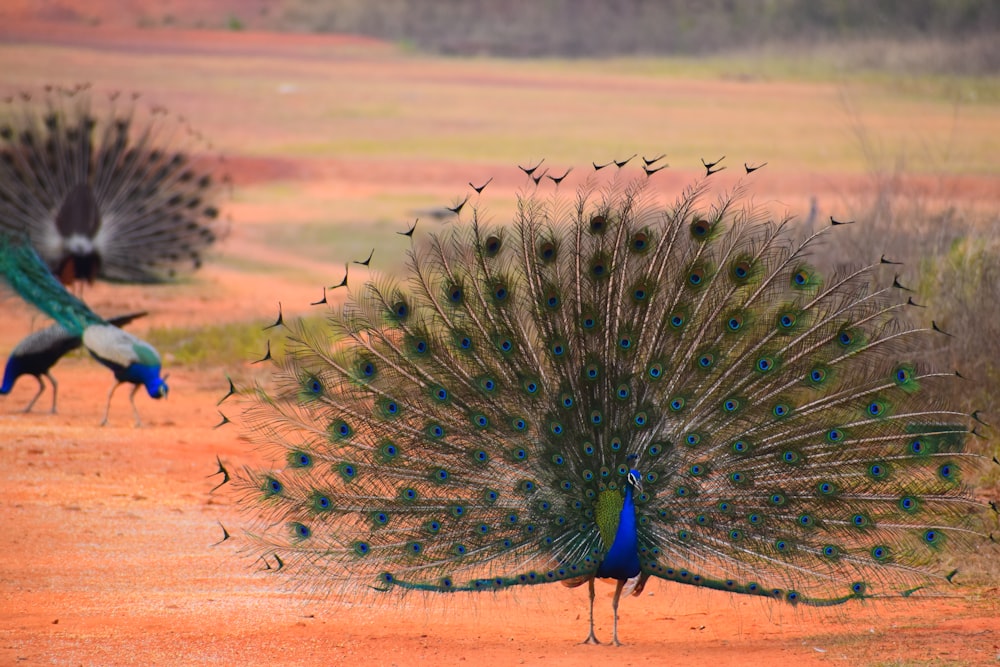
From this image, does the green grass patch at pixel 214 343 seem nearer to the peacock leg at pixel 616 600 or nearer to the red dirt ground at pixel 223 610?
the red dirt ground at pixel 223 610

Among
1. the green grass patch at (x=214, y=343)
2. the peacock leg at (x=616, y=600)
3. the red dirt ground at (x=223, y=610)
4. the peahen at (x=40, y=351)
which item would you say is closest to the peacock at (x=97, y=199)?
the green grass patch at (x=214, y=343)

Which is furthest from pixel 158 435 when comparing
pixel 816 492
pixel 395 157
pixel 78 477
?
pixel 395 157

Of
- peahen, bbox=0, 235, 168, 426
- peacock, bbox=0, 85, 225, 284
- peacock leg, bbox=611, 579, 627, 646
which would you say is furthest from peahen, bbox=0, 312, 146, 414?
peacock leg, bbox=611, 579, 627, 646

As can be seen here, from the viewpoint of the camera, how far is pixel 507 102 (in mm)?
43219

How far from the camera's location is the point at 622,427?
663 centimetres

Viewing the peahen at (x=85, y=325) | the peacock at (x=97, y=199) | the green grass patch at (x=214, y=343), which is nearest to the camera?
the peahen at (x=85, y=325)

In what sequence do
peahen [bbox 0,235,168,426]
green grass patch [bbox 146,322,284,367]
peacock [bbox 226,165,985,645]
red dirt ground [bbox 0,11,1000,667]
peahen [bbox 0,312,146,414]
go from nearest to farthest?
peacock [bbox 226,165,985,645], red dirt ground [bbox 0,11,1000,667], peahen [bbox 0,235,168,426], peahen [bbox 0,312,146,414], green grass patch [bbox 146,322,284,367]

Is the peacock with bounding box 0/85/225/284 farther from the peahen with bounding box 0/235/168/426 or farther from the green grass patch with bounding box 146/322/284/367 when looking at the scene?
the peahen with bounding box 0/235/168/426

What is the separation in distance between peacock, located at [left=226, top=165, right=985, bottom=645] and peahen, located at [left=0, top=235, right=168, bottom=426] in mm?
4500

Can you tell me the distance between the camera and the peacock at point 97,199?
55.0 feet

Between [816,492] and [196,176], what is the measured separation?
12804 millimetres

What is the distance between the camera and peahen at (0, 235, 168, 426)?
10930mm

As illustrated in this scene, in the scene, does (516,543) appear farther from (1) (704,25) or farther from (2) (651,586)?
(1) (704,25)

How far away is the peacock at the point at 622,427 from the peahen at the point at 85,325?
14.8ft
